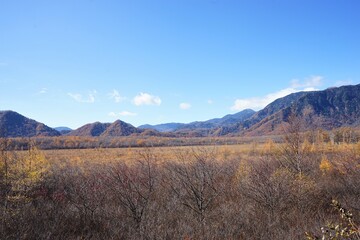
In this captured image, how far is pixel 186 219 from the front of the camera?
10961mm

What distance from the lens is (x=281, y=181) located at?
1171cm

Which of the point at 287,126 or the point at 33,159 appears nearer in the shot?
the point at 287,126

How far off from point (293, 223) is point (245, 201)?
4067 millimetres

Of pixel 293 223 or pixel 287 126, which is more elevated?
pixel 287 126

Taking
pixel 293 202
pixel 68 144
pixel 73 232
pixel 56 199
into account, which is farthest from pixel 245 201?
pixel 68 144

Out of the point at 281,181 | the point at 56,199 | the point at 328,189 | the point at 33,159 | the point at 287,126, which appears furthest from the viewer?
the point at 33,159

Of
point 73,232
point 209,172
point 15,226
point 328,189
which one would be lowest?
point 328,189

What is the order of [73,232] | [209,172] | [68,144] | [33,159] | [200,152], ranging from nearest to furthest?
[73,232] → [209,172] → [200,152] → [33,159] → [68,144]

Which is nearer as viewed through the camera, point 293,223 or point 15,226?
point 15,226

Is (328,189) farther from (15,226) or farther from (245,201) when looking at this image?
(15,226)

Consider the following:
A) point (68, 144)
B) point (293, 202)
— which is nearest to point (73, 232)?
point (293, 202)

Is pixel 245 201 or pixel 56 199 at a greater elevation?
pixel 56 199

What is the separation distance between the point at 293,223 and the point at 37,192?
14.6 metres

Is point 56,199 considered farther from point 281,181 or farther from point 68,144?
point 68,144
